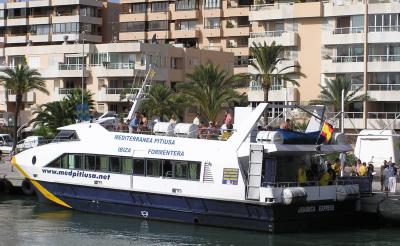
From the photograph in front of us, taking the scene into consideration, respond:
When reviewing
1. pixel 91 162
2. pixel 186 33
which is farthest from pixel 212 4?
pixel 91 162

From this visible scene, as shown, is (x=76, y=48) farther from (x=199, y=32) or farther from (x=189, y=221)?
(x=189, y=221)

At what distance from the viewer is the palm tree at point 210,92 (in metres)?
57.8

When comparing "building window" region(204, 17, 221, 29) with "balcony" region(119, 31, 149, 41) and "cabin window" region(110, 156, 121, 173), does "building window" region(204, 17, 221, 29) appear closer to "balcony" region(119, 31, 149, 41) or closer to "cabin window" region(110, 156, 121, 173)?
"balcony" region(119, 31, 149, 41)

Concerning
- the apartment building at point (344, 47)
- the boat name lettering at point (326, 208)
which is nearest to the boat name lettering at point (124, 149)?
the boat name lettering at point (326, 208)

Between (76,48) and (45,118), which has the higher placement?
(76,48)

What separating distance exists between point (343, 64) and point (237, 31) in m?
25.6

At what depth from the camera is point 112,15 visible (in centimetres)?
10350

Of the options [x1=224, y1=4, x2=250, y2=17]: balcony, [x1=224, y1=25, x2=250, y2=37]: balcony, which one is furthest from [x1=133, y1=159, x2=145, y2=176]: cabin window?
[x1=224, y1=4, x2=250, y2=17]: balcony

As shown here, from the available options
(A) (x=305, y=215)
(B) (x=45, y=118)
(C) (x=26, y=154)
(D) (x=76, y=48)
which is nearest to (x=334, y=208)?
(A) (x=305, y=215)

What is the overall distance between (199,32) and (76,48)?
63.7ft

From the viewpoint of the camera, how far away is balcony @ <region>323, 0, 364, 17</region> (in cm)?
6533

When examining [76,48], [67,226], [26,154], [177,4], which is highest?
[177,4]

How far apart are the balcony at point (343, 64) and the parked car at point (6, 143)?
85.0 feet

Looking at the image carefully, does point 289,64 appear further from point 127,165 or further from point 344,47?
point 127,165
